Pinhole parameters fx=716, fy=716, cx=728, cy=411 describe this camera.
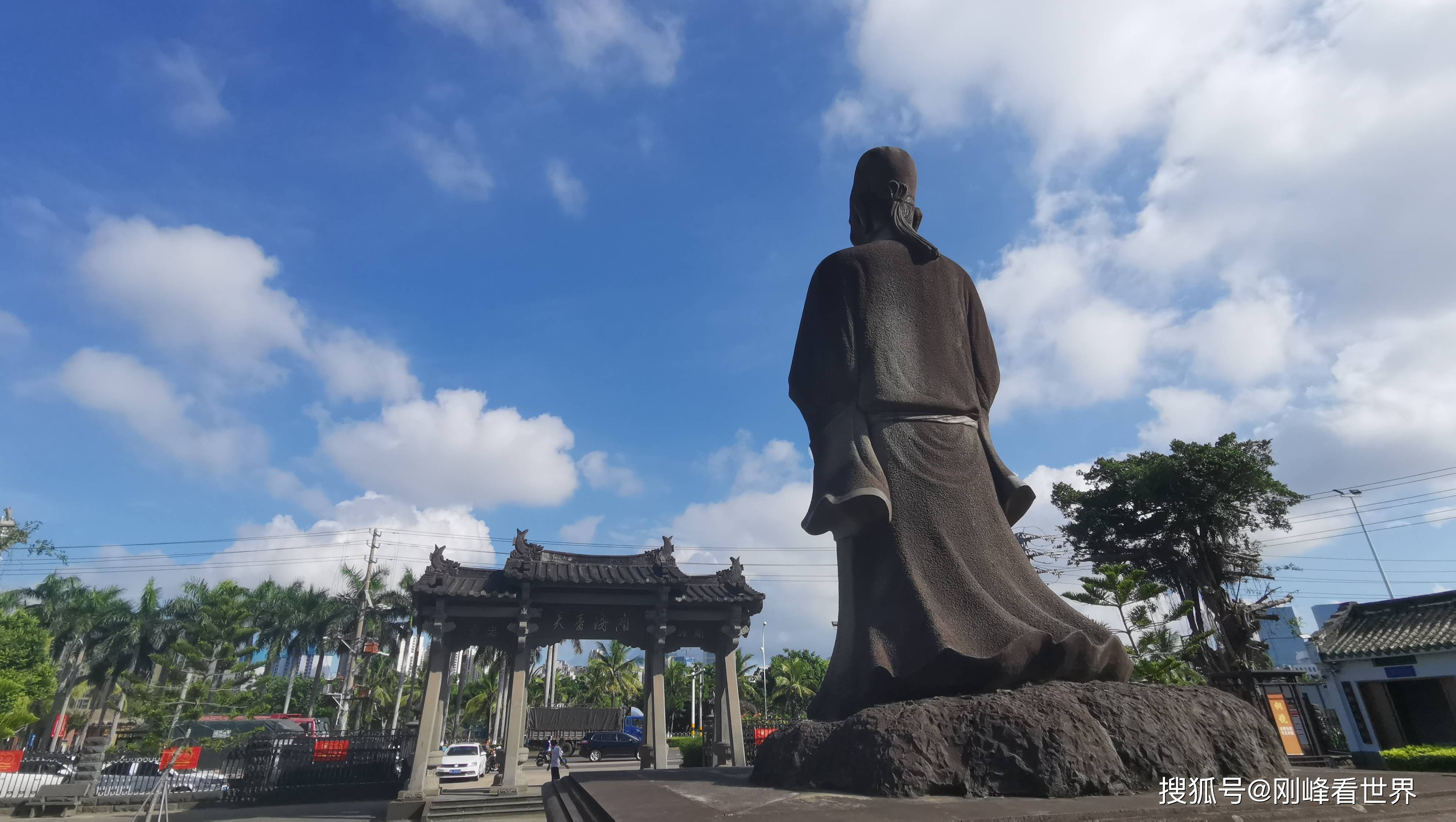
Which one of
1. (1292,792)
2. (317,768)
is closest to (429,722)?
(317,768)

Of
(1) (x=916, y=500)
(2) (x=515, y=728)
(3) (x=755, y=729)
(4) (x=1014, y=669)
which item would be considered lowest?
(3) (x=755, y=729)

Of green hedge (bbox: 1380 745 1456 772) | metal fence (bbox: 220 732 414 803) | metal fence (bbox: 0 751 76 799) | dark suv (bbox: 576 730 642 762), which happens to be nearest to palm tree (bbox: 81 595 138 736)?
metal fence (bbox: 0 751 76 799)

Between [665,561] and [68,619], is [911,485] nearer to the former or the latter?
[665,561]

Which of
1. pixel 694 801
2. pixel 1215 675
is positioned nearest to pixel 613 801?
pixel 694 801

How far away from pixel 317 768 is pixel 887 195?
17740 mm

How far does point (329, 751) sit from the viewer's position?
54.1 ft

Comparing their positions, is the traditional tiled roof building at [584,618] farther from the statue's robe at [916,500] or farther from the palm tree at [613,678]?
the palm tree at [613,678]

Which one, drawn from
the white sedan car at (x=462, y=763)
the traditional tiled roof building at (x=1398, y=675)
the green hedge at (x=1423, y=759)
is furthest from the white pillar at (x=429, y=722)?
the traditional tiled roof building at (x=1398, y=675)

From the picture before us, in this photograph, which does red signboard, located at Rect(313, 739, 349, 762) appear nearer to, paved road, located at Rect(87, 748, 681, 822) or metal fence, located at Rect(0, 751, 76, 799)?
paved road, located at Rect(87, 748, 681, 822)

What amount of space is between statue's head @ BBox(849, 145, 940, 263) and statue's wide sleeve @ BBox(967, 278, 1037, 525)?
32.1 inches

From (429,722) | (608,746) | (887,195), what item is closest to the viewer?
(887,195)

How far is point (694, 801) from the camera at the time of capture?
129 inches

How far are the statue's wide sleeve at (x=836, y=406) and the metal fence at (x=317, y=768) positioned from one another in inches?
608

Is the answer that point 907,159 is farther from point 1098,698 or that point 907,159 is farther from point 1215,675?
point 1215,675
